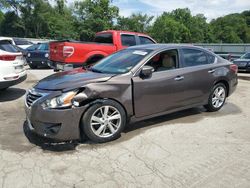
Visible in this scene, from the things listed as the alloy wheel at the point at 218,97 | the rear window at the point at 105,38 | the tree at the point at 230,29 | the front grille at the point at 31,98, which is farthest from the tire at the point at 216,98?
the tree at the point at 230,29

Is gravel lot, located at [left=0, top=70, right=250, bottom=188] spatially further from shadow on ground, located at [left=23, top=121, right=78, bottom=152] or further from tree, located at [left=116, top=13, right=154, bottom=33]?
tree, located at [left=116, top=13, right=154, bottom=33]

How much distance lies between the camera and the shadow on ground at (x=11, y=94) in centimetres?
746

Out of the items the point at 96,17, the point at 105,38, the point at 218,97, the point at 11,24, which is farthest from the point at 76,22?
the point at 218,97

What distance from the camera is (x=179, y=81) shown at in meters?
5.35

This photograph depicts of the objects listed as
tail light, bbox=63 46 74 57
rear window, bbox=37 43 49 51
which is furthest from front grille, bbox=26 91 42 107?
rear window, bbox=37 43 49 51

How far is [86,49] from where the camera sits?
9578 millimetres

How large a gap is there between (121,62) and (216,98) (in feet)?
8.05

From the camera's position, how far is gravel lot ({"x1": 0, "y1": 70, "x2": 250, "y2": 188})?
133 inches

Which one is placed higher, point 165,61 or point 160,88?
point 165,61

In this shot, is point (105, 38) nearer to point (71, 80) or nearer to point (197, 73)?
point (197, 73)

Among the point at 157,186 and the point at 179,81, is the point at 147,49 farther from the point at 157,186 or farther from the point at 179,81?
the point at 157,186

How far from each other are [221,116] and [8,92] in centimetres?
593

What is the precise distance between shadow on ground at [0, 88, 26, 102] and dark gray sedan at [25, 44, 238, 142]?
9.73 ft

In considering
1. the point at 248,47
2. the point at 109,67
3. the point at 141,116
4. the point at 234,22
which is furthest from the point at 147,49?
the point at 234,22
